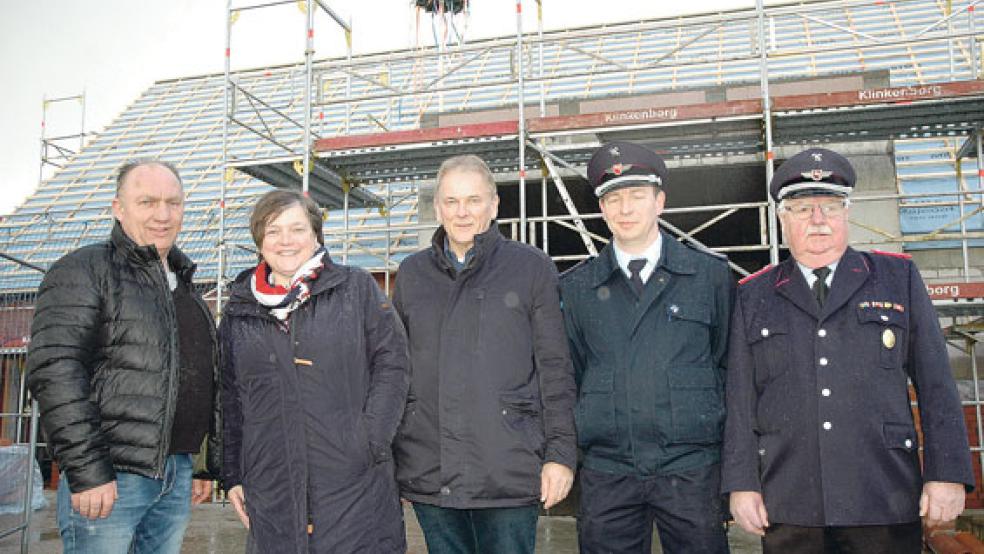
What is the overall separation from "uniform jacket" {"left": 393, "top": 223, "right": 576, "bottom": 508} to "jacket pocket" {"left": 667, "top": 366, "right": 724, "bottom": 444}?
1.31 feet

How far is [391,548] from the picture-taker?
2.74 meters

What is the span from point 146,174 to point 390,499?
5.73 ft

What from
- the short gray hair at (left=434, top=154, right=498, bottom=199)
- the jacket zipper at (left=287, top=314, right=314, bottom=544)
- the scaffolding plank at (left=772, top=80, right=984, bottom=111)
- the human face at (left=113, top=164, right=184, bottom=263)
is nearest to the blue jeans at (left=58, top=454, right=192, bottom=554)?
the jacket zipper at (left=287, top=314, right=314, bottom=544)

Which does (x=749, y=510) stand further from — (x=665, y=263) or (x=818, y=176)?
(x=818, y=176)

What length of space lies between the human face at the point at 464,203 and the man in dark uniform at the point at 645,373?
0.49m

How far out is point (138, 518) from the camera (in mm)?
2949

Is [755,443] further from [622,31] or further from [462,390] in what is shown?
[622,31]

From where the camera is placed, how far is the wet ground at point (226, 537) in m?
6.25

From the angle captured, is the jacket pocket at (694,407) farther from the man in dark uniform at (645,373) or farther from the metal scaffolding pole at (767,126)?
the metal scaffolding pole at (767,126)

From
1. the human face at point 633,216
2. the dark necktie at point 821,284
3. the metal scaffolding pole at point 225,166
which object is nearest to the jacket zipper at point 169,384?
the human face at point 633,216

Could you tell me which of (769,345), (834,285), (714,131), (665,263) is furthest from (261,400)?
(714,131)

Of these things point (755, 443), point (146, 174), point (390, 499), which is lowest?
point (390, 499)

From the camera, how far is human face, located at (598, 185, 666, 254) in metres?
3.05

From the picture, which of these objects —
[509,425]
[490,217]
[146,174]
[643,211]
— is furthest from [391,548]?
[146,174]
